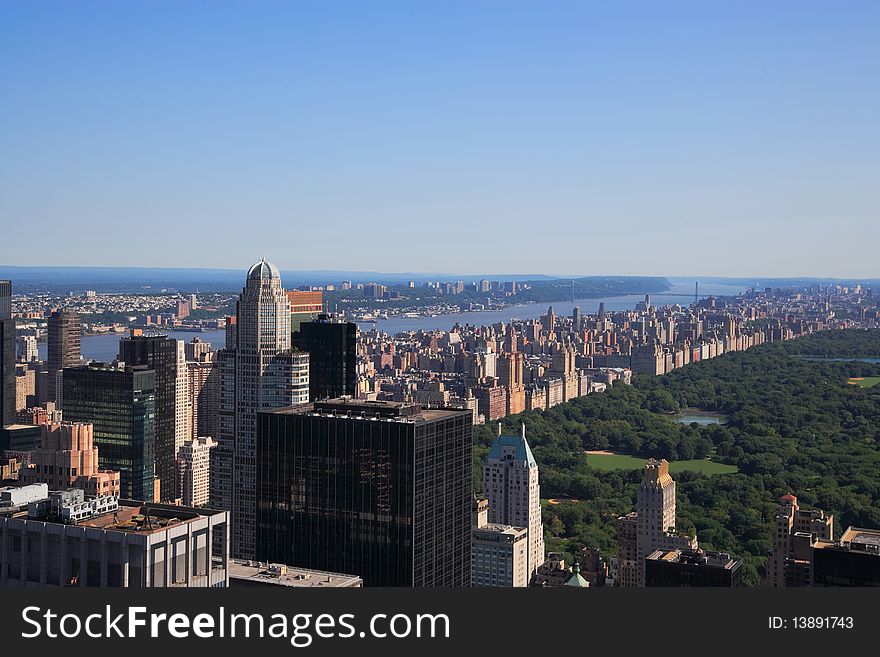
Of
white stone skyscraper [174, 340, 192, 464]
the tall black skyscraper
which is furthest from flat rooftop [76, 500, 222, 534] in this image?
the tall black skyscraper

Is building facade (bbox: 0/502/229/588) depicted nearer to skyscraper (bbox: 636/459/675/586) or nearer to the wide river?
skyscraper (bbox: 636/459/675/586)

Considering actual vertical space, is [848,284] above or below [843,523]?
above

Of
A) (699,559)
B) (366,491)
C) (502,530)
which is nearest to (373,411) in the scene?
(366,491)

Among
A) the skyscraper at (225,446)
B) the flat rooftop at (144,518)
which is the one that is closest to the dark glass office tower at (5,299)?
the skyscraper at (225,446)

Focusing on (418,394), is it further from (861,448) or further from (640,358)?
(640,358)

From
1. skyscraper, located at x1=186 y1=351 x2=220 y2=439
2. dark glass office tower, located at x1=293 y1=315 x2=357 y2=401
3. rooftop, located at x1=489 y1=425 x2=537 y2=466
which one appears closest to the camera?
dark glass office tower, located at x1=293 y1=315 x2=357 y2=401

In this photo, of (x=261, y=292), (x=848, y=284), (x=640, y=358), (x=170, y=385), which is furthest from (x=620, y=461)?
(x=848, y=284)
